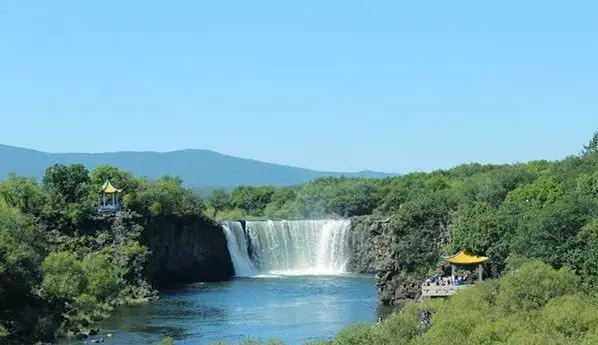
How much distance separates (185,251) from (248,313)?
103ft

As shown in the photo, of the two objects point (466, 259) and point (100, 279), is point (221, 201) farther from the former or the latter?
point (466, 259)

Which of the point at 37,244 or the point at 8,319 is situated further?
the point at 37,244

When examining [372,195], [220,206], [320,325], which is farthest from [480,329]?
[220,206]

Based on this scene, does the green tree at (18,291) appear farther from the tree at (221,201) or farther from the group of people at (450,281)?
the tree at (221,201)

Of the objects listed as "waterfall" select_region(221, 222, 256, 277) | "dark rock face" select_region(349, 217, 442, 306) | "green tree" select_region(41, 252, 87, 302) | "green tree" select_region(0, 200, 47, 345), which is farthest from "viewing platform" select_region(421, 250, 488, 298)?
"waterfall" select_region(221, 222, 256, 277)

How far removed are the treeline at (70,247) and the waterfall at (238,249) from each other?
3.79 metres

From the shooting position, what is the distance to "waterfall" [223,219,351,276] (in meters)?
105

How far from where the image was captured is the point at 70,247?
3344 inches

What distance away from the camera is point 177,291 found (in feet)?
285

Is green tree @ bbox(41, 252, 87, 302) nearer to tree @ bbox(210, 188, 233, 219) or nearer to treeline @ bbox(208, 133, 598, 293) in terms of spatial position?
treeline @ bbox(208, 133, 598, 293)

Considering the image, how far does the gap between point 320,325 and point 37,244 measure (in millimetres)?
21777

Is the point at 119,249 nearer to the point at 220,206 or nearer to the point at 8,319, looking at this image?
the point at 8,319

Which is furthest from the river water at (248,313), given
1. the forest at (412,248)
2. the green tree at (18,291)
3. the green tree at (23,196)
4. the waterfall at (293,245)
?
the green tree at (23,196)

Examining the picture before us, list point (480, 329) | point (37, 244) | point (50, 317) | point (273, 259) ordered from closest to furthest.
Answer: point (480, 329) → point (50, 317) → point (37, 244) → point (273, 259)
